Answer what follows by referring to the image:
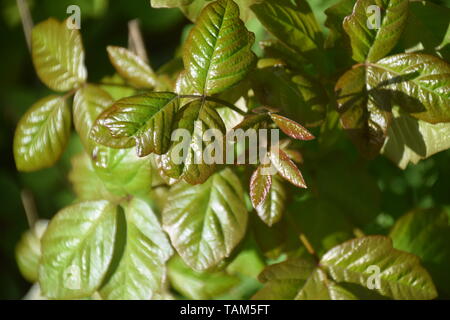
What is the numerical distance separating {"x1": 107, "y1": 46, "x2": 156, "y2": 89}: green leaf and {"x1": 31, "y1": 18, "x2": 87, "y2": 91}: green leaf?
61 millimetres

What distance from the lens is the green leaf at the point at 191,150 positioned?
690 mm

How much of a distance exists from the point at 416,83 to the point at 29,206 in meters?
1.13

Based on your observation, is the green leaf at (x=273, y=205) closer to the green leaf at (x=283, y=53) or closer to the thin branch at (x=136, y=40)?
the green leaf at (x=283, y=53)

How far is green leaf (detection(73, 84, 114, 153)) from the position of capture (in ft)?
2.95

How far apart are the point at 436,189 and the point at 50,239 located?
0.81m

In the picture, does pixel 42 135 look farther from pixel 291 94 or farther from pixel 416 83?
pixel 416 83

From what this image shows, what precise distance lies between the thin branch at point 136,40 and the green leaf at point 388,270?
2.13 ft

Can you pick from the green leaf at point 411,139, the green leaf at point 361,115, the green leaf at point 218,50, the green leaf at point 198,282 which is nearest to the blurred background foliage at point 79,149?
the green leaf at point 198,282

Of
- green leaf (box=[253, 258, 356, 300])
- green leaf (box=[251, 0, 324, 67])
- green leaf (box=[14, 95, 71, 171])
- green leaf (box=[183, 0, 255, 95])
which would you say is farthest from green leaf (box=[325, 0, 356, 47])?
green leaf (box=[14, 95, 71, 171])

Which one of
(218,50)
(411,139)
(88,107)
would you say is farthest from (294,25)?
(88,107)

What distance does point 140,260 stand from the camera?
0.91 m

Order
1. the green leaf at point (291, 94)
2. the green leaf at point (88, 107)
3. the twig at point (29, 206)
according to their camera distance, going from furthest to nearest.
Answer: the twig at point (29, 206) → the green leaf at point (88, 107) → the green leaf at point (291, 94)

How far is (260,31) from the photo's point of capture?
3.49 feet

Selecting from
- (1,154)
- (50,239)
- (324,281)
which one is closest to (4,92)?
(1,154)
